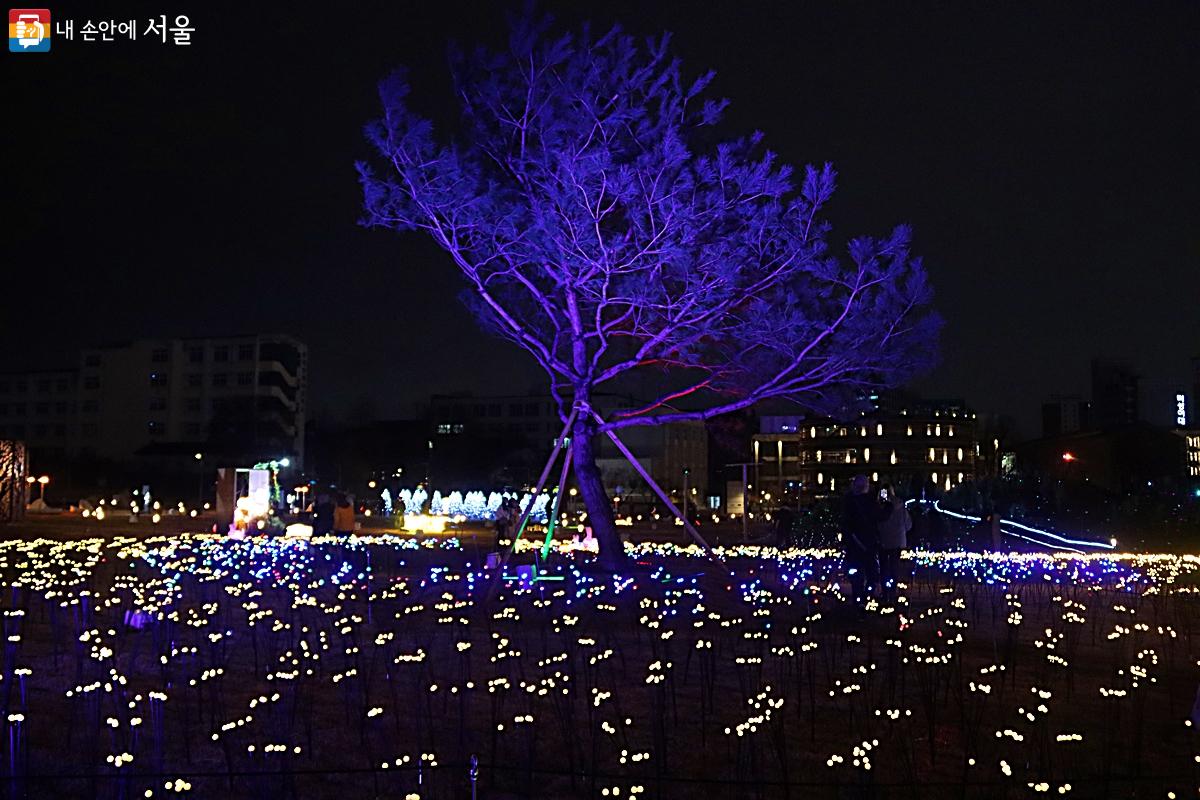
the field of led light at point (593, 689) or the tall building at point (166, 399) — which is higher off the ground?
the tall building at point (166, 399)

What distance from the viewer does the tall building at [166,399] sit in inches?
2968

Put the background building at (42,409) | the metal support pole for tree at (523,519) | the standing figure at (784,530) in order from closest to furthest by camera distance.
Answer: the metal support pole for tree at (523,519) < the standing figure at (784,530) < the background building at (42,409)

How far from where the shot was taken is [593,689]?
7531mm

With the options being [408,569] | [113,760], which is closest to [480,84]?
[408,569]

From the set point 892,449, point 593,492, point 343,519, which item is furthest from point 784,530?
point 892,449

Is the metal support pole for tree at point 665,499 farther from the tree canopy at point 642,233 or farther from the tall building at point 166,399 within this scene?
the tall building at point 166,399

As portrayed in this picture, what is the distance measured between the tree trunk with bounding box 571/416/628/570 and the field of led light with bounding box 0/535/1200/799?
96 centimetres

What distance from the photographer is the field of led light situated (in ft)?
18.6

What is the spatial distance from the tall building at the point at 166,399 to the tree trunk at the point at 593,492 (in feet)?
201

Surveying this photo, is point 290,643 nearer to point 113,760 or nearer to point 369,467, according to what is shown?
point 113,760

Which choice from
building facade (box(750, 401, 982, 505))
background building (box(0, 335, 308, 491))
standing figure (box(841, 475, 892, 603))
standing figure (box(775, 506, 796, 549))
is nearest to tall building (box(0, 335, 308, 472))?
background building (box(0, 335, 308, 491))

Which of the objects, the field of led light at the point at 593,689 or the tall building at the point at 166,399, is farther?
the tall building at the point at 166,399

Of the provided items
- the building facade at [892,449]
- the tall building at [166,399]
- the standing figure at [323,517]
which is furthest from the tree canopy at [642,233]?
the building facade at [892,449]

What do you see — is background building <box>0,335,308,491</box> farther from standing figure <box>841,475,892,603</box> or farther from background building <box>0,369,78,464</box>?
standing figure <box>841,475,892,603</box>
